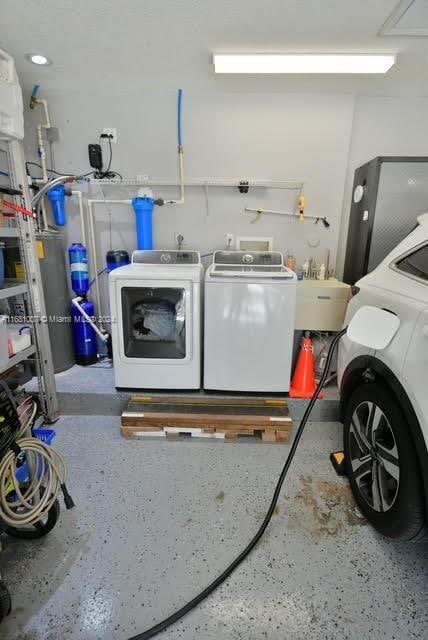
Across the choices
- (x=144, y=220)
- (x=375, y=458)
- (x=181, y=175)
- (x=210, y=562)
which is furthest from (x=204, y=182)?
(x=210, y=562)

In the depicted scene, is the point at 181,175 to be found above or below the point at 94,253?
above

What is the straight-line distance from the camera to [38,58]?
2.13 metres

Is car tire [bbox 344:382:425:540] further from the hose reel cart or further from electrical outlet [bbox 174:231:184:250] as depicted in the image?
electrical outlet [bbox 174:231:184:250]

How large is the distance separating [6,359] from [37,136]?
227 centimetres

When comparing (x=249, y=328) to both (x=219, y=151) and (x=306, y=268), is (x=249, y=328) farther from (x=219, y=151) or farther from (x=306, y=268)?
(x=219, y=151)

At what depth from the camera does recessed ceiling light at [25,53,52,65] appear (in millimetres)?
2094

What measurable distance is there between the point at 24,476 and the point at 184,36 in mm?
2620

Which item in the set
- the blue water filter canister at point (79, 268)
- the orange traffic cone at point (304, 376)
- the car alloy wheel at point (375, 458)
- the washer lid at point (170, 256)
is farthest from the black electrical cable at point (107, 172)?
the car alloy wheel at point (375, 458)

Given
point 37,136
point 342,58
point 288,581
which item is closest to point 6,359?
point 288,581

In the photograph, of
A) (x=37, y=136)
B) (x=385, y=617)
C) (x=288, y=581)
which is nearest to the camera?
(x=385, y=617)

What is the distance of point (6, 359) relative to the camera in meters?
1.61

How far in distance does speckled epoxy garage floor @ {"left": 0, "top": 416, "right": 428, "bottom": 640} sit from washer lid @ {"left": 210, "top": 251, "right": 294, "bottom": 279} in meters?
1.26

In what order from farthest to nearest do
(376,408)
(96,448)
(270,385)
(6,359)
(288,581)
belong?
(270,385), (96,448), (6,359), (376,408), (288,581)

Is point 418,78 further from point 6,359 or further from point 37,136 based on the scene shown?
point 6,359
